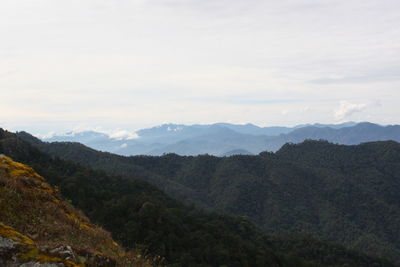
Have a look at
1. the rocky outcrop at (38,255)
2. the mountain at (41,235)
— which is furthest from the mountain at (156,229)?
the rocky outcrop at (38,255)

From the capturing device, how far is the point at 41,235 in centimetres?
1265

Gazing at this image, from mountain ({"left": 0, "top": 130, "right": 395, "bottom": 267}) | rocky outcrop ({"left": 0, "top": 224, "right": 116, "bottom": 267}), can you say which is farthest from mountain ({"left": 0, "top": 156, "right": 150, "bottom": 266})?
mountain ({"left": 0, "top": 130, "right": 395, "bottom": 267})

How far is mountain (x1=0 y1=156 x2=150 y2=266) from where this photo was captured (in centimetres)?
980

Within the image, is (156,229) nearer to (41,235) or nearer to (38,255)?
(41,235)

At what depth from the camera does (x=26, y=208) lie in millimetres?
14453

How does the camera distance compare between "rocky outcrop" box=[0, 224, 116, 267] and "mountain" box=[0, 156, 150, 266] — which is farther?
"mountain" box=[0, 156, 150, 266]

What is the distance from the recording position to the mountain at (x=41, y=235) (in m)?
9.80

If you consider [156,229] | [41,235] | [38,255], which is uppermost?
[38,255]

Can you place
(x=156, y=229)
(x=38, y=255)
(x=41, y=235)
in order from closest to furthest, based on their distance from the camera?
(x=38, y=255) < (x=41, y=235) < (x=156, y=229)

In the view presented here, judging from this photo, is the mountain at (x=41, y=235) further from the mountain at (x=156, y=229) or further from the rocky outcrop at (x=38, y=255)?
the mountain at (x=156, y=229)

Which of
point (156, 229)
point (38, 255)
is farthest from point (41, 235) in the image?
point (156, 229)

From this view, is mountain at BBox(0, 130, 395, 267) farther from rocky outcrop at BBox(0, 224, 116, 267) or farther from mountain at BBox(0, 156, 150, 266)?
rocky outcrop at BBox(0, 224, 116, 267)

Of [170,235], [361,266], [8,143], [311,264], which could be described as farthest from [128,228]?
[361,266]

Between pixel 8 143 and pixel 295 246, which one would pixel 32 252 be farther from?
pixel 295 246
